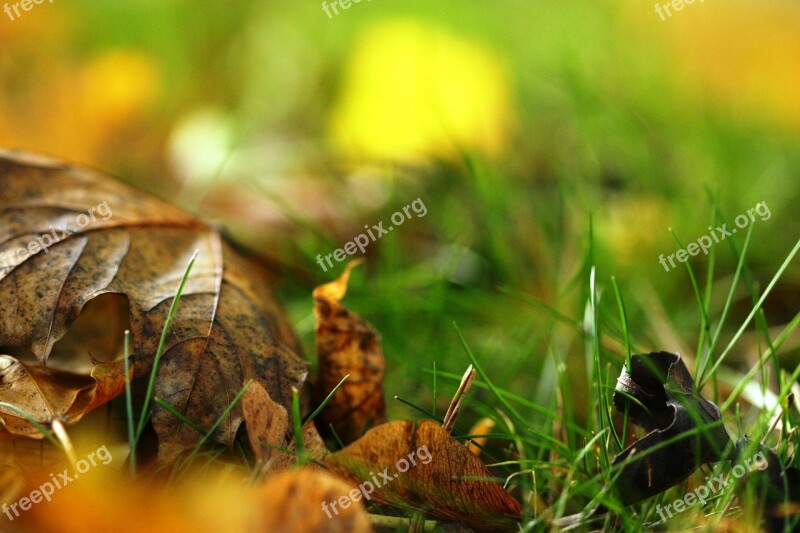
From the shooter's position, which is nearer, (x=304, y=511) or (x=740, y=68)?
(x=304, y=511)

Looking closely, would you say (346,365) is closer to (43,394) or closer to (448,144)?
(43,394)

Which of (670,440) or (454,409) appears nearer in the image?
(670,440)

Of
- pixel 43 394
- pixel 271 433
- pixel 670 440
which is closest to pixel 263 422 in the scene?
pixel 271 433

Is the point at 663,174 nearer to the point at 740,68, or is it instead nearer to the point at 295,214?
the point at 295,214

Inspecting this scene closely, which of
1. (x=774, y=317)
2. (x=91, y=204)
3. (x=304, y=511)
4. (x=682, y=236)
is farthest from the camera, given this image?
(x=682, y=236)

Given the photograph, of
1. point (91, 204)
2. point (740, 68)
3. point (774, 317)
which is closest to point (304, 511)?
point (91, 204)
